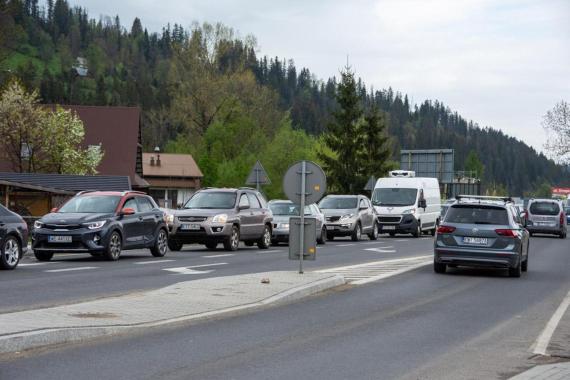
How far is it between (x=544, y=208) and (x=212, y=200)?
81.3 ft

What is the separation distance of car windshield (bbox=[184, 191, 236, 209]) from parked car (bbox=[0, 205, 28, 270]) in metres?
9.89

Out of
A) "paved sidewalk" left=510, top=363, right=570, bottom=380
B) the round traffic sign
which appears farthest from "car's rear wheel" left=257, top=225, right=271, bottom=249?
"paved sidewalk" left=510, top=363, right=570, bottom=380

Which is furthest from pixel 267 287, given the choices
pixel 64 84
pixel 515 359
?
pixel 64 84

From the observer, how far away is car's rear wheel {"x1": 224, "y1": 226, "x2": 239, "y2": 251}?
2881cm

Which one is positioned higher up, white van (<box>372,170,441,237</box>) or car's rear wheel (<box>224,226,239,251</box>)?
white van (<box>372,170,441,237</box>)

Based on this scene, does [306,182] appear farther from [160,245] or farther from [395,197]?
[395,197]

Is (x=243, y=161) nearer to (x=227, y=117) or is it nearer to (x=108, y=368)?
(x=227, y=117)

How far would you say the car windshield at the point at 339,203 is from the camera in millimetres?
39562

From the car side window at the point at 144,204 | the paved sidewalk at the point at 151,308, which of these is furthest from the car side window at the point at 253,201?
the paved sidewalk at the point at 151,308

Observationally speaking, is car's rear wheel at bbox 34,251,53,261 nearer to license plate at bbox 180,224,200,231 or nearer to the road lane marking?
license plate at bbox 180,224,200,231

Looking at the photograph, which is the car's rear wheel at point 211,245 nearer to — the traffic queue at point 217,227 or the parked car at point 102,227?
the traffic queue at point 217,227

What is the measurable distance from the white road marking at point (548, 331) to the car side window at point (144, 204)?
12.1 meters

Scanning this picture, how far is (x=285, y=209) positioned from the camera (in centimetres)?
3534

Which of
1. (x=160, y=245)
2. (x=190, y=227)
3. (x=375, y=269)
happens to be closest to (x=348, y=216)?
(x=190, y=227)
